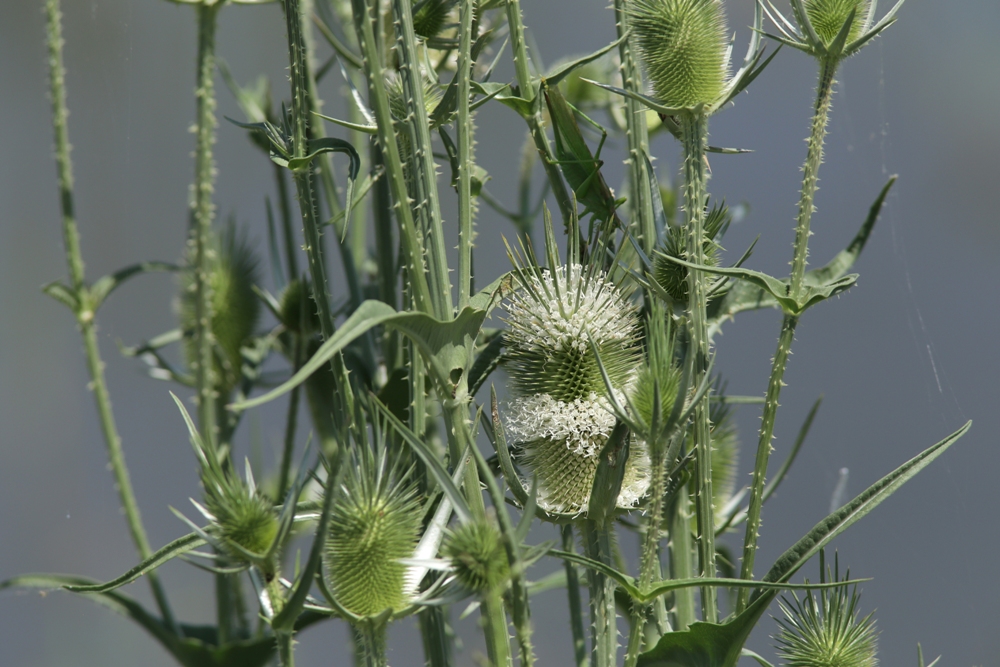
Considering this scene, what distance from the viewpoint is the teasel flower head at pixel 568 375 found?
1.27 ft

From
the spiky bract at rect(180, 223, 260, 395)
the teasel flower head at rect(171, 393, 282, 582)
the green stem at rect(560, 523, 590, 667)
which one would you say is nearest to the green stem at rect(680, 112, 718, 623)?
the green stem at rect(560, 523, 590, 667)

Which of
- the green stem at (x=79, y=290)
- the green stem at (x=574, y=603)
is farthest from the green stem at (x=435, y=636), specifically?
the green stem at (x=79, y=290)

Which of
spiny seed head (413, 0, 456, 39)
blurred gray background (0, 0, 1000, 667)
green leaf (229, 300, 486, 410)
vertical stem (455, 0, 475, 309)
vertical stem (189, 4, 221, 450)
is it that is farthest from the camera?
blurred gray background (0, 0, 1000, 667)

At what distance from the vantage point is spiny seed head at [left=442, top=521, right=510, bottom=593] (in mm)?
300

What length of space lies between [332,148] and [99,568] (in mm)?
896

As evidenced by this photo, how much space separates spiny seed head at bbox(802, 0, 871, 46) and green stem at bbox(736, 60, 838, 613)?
15 millimetres

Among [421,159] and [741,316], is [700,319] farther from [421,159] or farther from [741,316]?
[741,316]

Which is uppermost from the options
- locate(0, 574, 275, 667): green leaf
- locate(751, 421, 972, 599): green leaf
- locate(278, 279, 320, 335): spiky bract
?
locate(278, 279, 320, 335): spiky bract

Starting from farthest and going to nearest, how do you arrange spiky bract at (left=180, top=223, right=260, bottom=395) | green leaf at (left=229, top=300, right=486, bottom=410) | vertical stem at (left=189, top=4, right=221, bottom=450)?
spiky bract at (left=180, top=223, right=260, bottom=395)
vertical stem at (left=189, top=4, right=221, bottom=450)
green leaf at (left=229, top=300, right=486, bottom=410)

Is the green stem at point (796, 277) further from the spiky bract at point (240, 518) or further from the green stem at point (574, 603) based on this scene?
the spiky bract at point (240, 518)

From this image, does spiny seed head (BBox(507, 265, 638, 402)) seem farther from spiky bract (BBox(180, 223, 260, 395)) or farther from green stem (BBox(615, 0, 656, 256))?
spiky bract (BBox(180, 223, 260, 395))

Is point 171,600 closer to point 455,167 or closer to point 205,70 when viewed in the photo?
point 205,70

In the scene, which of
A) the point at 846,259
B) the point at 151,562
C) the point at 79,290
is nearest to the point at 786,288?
the point at 846,259

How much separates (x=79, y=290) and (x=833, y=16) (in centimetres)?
66
